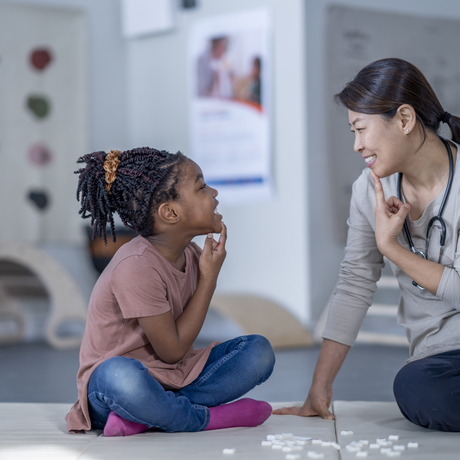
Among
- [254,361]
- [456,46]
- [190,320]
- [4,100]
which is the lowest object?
Result: [254,361]

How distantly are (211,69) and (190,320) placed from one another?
2.58 m

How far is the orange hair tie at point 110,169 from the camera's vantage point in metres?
1.40

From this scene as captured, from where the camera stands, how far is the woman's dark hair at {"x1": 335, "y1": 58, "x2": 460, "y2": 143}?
1.35 m

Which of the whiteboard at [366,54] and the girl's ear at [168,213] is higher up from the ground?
the whiteboard at [366,54]

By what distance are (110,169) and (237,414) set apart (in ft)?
2.00

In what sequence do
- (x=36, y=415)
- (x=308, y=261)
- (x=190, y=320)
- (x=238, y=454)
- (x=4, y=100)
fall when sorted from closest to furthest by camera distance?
(x=238, y=454) → (x=190, y=320) → (x=36, y=415) → (x=308, y=261) → (x=4, y=100)

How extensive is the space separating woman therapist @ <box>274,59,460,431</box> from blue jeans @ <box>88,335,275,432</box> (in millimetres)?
186

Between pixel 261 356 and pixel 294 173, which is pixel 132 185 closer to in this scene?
pixel 261 356

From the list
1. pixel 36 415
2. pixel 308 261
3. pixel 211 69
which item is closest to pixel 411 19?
pixel 211 69

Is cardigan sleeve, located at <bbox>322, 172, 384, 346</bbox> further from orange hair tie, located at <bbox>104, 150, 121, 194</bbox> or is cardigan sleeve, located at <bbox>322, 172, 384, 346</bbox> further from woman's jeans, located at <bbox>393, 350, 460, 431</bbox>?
orange hair tie, located at <bbox>104, 150, 121, 194</bbox>

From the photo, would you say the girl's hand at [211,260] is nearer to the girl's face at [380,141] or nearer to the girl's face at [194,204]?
the girl's face at [194,204]

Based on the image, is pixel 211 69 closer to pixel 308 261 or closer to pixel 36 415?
pixel 308 261

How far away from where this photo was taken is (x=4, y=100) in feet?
12.1

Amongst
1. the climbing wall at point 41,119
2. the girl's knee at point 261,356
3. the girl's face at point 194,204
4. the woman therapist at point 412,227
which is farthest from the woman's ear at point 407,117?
the climbing wall at point 41,119
